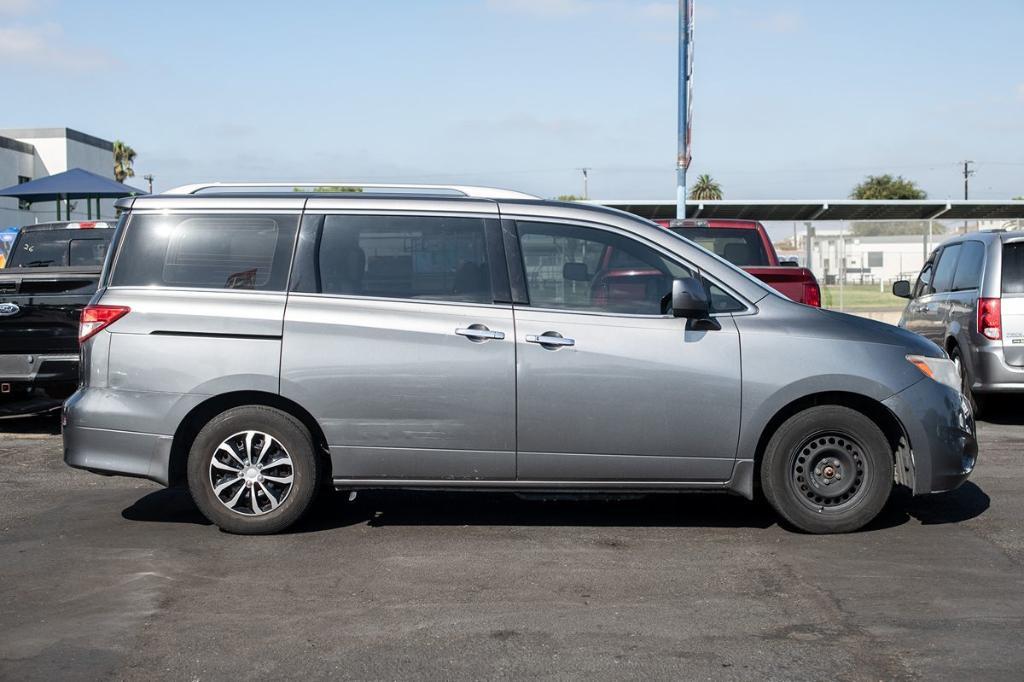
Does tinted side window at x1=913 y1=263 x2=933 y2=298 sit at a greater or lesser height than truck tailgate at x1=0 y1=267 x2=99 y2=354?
greater

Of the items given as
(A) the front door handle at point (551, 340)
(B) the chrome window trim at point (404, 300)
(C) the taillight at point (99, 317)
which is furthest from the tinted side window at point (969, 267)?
(C) the taillight at point (99, 317)

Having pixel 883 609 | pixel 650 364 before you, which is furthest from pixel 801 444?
pixel 883 609

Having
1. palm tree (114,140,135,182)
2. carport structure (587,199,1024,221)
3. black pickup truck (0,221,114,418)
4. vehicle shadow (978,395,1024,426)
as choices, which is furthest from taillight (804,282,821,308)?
palm tree (114,140,135,182)

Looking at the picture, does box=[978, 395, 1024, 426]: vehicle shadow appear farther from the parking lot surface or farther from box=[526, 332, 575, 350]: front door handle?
box=[526, 332, 575, 350]: front door handle

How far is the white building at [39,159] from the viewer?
41750 millimetres

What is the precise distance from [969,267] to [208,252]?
7.57 metres

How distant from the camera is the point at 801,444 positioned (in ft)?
20.5

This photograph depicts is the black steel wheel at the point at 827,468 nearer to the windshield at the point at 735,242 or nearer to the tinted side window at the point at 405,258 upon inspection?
the tinted side window at the point at 405,258

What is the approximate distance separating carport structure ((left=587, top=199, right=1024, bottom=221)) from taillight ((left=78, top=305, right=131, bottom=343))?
766 inches

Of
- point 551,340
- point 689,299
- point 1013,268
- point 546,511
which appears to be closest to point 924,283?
point 1013,268

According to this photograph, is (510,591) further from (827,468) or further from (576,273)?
(827,468)

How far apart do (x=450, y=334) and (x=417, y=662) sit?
2212mm

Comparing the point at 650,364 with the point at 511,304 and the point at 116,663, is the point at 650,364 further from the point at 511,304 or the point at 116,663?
the point at 116,663

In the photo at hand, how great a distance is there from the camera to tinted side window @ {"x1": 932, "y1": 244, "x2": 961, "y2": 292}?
11461mm
